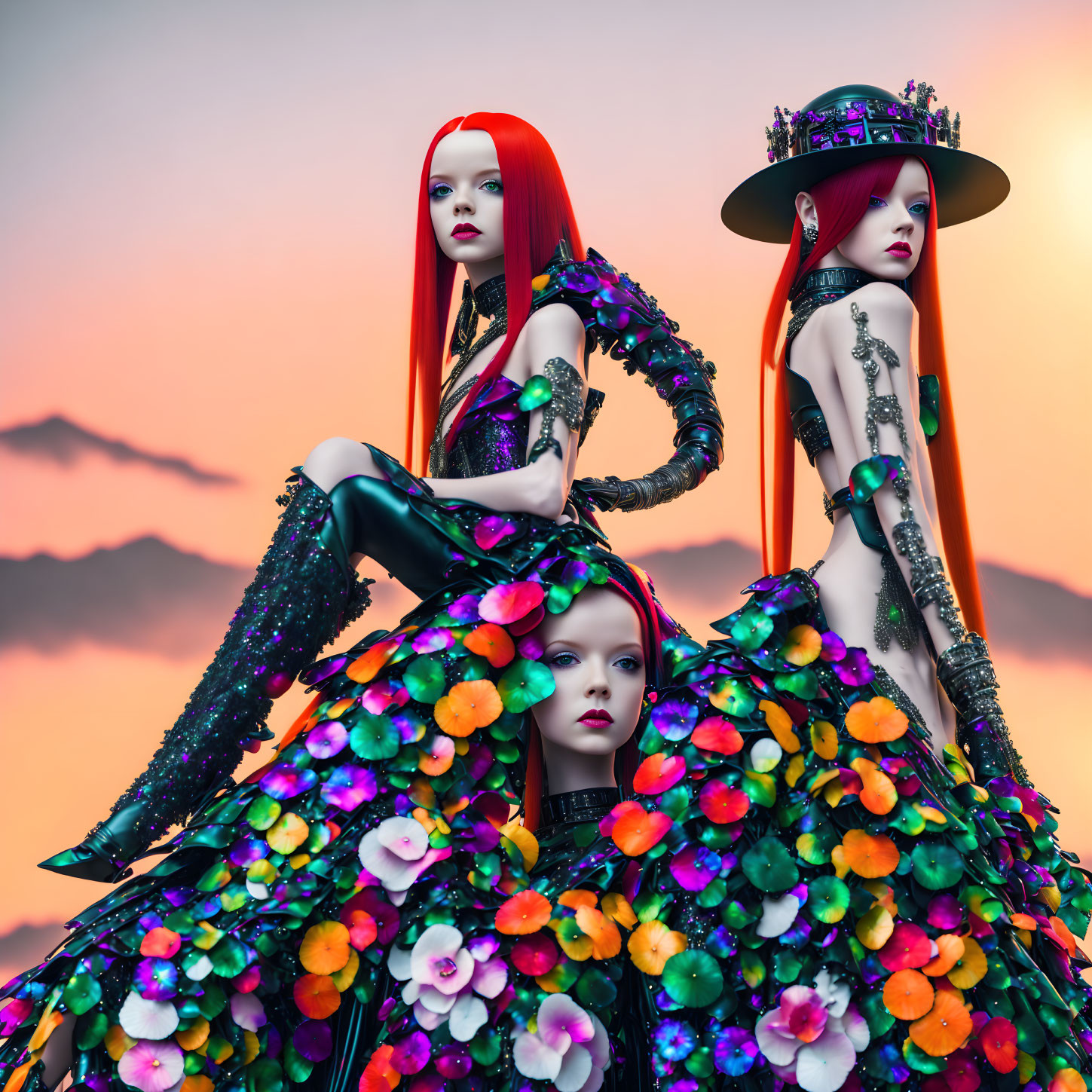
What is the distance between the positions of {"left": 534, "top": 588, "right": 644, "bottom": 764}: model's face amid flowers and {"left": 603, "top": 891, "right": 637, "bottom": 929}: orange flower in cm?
34

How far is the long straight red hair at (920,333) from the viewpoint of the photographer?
2.66 m

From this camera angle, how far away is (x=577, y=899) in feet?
7.76

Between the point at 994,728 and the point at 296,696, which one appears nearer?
the point at 994,728

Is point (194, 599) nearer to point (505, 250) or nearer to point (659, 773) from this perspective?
point (505, 250)

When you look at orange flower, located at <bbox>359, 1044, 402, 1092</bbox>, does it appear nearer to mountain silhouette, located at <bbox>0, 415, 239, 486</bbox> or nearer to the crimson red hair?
the crimson red hair

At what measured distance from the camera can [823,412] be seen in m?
2.57

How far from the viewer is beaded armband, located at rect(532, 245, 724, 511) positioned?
9.80ft

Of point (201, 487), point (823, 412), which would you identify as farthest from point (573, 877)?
point (201, 487)

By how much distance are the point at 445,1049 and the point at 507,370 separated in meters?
1.42

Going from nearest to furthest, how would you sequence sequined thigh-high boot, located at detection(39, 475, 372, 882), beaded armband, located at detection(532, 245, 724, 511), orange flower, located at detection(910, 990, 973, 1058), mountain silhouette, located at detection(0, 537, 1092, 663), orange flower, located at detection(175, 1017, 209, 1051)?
orange flower, located at detection(910, 990, 973, 1058) < orange flower, located at detection(175, 1017, 209, 1051) < sequined thigh-high boot, located at detection(39, 475, 372, 882) < beaded armband, located at detection(532, 245, 724, 511) < mountain silhouette, located at detection(0, 537, 1092, 663)

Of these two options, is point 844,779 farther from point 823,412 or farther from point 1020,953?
point 823,412

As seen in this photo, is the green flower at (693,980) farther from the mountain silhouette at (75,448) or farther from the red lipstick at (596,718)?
the mountain silhouette at (75,448)

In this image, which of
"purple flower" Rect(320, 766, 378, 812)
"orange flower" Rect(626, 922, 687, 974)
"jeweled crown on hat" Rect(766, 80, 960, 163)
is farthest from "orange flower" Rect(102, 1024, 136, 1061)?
"jeweled crown on hat" Rect(766, 80, 960, 163)

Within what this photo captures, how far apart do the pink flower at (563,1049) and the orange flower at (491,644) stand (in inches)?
24.9
